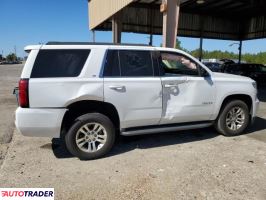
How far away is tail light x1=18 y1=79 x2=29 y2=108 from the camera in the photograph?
4504 millimetres

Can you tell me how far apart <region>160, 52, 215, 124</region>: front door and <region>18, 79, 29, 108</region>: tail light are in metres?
2.31

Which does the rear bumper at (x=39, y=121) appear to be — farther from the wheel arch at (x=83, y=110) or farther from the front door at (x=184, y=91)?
the front door at (x=184, y=91)

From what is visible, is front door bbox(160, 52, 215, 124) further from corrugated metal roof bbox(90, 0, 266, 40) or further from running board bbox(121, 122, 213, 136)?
corrugated metal roof bbox(90, 0, 266, 40)

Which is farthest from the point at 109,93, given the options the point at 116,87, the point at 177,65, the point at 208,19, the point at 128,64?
the point at 208,19

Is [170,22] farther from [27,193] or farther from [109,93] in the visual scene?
[27,193]

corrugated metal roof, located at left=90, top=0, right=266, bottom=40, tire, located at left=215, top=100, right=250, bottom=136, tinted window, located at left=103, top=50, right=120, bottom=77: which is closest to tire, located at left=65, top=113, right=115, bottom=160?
tinted window, located at left=103, top=50, right=120, bottom=77

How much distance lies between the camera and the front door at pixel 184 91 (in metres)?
5.45

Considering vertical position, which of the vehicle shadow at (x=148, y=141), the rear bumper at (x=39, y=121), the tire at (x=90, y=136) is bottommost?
the vehicle shadow at (x=148, y=141)

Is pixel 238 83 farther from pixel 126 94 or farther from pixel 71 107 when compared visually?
pixel 71 107

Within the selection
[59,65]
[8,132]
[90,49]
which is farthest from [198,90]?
[8,132]

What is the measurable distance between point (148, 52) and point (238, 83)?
2.06 m

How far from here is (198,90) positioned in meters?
5.70

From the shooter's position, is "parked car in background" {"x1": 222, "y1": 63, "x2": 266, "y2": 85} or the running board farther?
"parked car in background" {"x1": 222, "y1": 63, "x2": 266, "y2": 85}

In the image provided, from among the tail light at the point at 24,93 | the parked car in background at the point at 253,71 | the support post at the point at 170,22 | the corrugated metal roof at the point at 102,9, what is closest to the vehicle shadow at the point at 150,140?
the tail light at the point at 24,93
